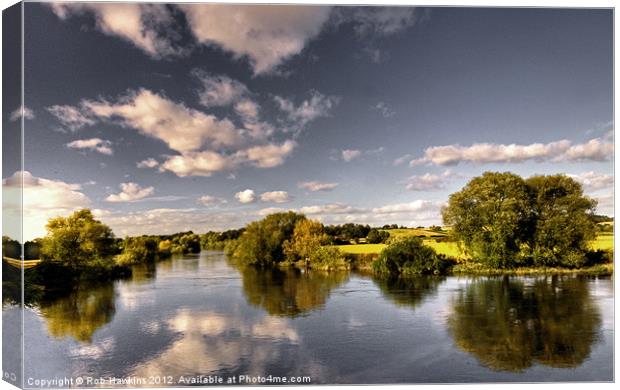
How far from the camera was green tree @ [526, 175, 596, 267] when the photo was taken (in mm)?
7445

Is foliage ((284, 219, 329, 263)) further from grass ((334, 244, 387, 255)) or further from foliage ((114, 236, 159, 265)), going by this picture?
foliage ((114, 236, 159, 265))

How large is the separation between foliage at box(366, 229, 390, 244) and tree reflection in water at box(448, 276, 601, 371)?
1.43 metres

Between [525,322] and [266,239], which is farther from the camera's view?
[266,239]

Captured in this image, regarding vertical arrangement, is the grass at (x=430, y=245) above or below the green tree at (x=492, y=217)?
below

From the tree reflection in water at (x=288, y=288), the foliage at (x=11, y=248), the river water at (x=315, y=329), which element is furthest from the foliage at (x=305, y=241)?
the foliage at (x=11, y=248)

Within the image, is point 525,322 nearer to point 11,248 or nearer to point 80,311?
point 80,311

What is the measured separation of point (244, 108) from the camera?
23.4 feet

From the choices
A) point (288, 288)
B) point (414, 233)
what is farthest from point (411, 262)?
point (288, 288)

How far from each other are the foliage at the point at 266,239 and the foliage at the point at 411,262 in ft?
5.44

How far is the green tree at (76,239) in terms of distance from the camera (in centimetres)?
669

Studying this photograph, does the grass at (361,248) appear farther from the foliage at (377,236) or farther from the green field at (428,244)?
the foliage at (377,236)

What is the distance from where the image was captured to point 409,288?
7.99 m

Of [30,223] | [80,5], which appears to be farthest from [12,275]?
[80,5]

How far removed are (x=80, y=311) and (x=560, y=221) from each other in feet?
24.4
